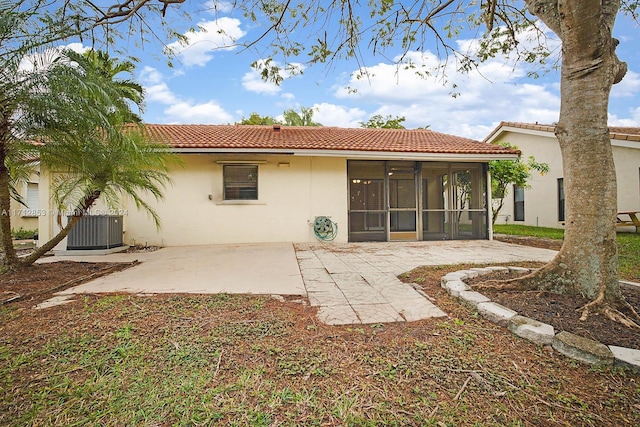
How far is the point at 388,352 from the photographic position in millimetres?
2086

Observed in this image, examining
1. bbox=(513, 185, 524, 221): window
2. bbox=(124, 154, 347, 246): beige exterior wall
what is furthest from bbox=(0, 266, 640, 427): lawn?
bbox=(513, 185, 524, 221): window

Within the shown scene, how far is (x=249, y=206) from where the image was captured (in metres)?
8.41

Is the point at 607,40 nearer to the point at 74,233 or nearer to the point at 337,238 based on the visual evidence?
the point at 337,238

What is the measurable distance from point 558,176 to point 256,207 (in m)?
13.0

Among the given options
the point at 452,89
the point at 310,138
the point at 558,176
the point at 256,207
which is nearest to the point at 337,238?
the point at 256,207

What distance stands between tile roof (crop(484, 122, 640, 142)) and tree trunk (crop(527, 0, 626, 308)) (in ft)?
30.9

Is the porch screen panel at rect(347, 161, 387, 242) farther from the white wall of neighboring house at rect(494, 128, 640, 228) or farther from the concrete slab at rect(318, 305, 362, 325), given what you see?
the white wall of neighboring house at rect(494, 128, 640, 228)

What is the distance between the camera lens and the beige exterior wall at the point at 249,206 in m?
8.09

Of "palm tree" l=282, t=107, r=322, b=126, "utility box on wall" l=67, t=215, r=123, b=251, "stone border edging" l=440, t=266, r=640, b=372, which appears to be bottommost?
"stone border edging" l=440, t=266, r=640, b=372

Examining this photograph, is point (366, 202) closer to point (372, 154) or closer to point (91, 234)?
point (372, 154)

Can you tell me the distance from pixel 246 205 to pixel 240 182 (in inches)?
28.6

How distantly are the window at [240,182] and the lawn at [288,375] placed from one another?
5948mm

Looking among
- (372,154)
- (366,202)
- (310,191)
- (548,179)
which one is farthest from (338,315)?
(548,179)

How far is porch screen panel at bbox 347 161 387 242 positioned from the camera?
9.05 meters
